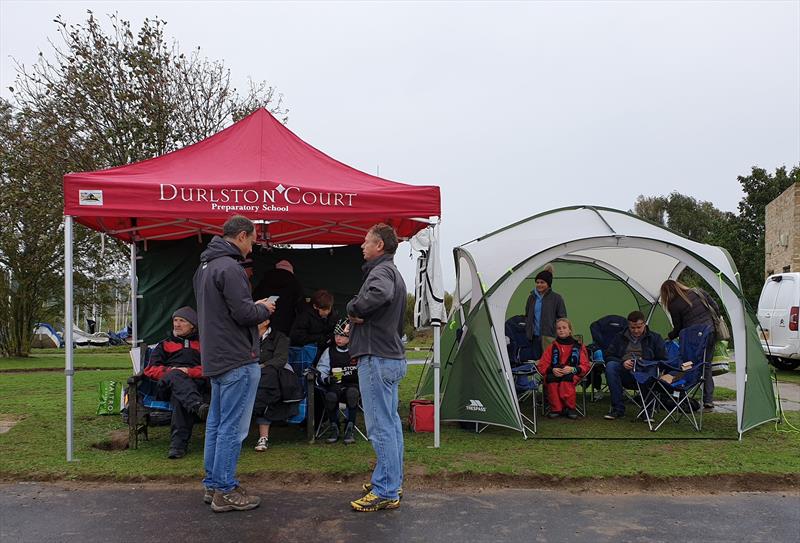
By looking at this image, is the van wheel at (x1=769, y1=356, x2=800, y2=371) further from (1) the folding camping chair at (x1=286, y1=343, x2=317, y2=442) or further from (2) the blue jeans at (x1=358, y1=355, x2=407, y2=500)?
(2) the blue jeans at (x1=358, y1=355, x2=407, y2=500)

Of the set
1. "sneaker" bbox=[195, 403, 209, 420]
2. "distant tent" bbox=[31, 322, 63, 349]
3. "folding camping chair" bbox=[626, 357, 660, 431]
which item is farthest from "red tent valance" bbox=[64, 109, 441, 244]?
"distant tent" bbox=[31, 322, 63, 349]

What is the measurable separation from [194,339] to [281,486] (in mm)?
1881

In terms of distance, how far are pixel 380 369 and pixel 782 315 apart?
35.2 feet

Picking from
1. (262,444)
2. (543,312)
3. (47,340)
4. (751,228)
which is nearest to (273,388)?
(262,444)

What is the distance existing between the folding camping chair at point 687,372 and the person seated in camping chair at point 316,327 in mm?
3614

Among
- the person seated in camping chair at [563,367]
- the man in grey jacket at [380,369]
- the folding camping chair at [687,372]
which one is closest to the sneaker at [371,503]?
the man in grey jacket at [380,369]

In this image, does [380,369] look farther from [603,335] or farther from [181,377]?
[603,335]

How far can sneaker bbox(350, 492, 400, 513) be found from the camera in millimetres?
4629

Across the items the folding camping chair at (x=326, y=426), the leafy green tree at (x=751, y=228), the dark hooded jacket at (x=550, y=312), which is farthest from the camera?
the leafy green tree at (x=751, y=228)

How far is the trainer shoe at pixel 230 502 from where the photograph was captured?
15.2ft

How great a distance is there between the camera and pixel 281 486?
529 centimetres

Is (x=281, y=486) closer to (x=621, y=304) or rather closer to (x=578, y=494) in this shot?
(x=578, y=494)

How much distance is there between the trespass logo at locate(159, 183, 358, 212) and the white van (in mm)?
9287

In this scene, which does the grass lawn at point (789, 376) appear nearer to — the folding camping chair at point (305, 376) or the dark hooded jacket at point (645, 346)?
the dark hooded jacket at point (645, 346)
